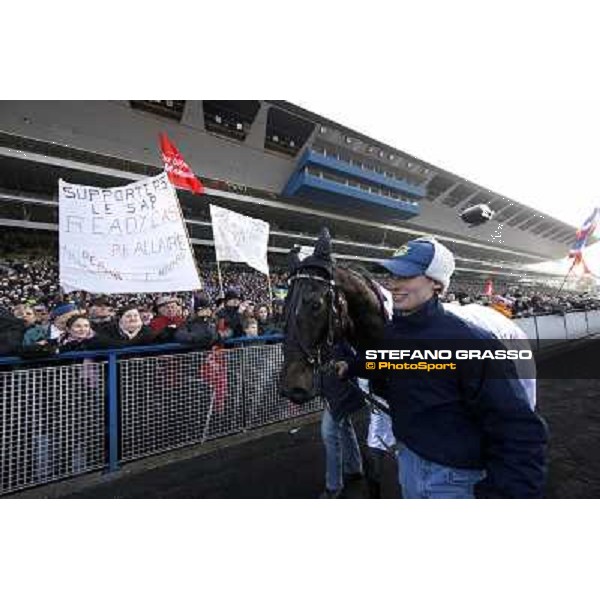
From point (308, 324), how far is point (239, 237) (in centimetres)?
302

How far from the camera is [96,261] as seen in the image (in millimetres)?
3547

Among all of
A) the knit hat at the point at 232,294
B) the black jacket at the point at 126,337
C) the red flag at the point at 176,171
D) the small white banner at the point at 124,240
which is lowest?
the black jacket at the point at 126,337

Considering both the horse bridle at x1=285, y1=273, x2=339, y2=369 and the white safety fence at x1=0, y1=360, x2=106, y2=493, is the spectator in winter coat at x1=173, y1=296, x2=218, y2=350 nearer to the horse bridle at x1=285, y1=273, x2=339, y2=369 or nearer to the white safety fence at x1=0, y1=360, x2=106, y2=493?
the white safety fence at x1=0, y1=360, x2=106, y2=493

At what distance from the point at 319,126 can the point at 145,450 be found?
3918mm

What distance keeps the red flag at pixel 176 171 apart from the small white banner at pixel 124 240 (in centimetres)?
41

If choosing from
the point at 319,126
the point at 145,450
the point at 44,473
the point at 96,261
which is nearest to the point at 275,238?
the point at 319,126

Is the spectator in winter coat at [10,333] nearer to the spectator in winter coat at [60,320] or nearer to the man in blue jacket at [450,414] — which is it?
the spectator in winter coat at [60,320]

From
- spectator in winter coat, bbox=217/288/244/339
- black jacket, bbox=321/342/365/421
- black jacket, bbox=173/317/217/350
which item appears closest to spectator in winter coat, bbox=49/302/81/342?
black jacket, bbox=173/317/217/350

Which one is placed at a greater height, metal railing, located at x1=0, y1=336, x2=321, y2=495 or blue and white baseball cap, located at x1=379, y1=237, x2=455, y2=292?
blue and white baseball cap, located at x1=379, y1=237, x2=455, y2=292

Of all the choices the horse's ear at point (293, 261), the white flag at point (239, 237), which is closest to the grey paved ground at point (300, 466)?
the horse's ear at point (293, 261)

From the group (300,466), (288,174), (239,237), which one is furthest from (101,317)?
(288,174)

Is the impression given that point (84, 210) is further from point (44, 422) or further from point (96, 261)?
point (44, 422)

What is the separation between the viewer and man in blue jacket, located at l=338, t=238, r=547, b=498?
128cm

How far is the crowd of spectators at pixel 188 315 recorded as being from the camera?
3.24 m
